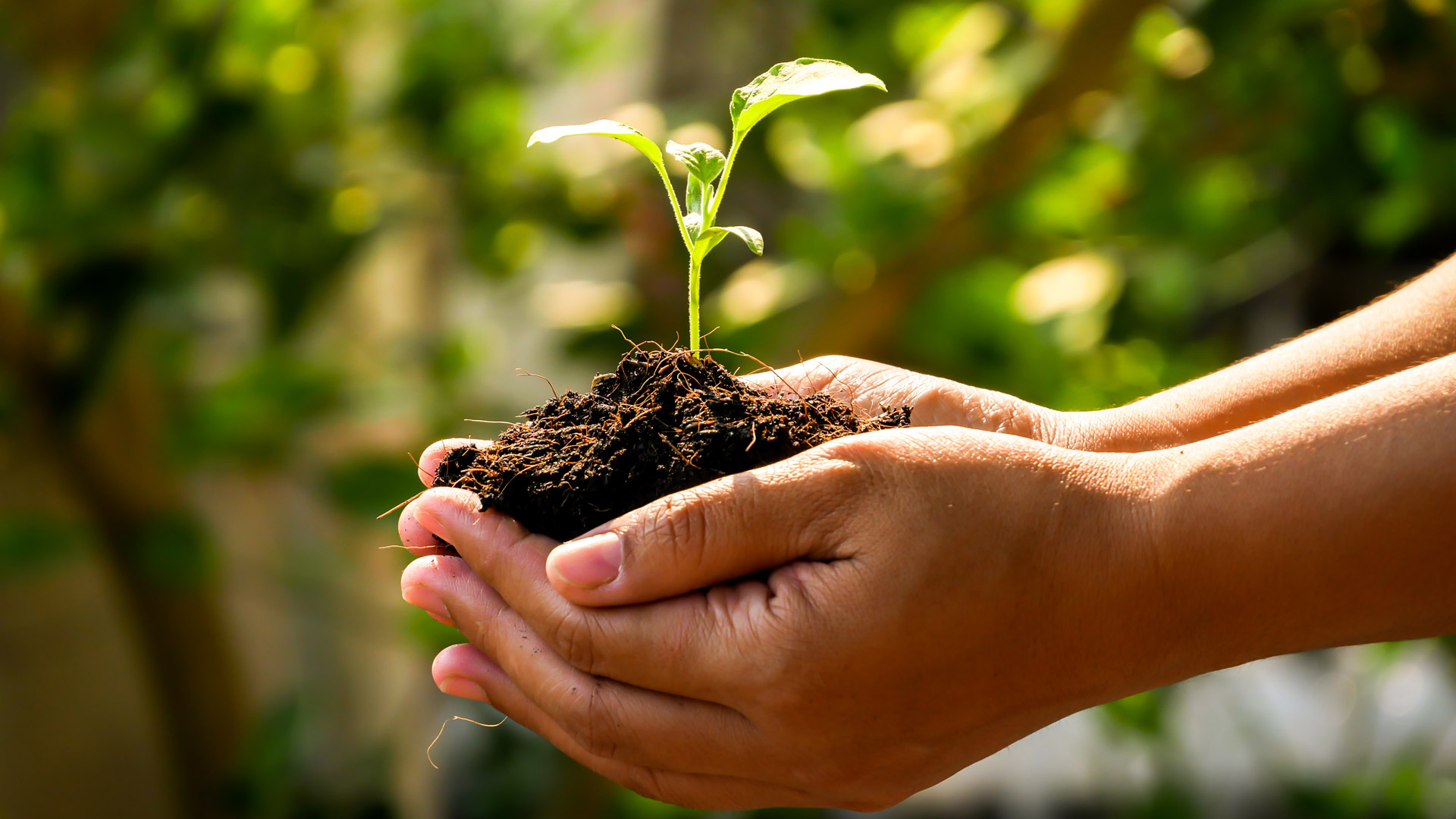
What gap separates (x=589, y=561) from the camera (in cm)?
49

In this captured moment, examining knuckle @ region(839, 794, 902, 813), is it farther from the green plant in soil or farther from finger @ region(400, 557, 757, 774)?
the green plant in soil

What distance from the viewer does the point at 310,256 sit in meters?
1.21

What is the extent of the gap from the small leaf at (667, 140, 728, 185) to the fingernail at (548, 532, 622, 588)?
0.83 ft

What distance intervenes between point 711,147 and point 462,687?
38cm

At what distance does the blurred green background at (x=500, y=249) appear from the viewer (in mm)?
1225

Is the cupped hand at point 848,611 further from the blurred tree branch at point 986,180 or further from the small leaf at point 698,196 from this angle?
the blurred tree branch at point 986,180

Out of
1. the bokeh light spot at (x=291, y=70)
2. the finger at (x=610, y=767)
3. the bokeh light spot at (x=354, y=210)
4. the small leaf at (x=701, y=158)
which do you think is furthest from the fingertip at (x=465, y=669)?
the bokeh light spot at (x=291, y=70)

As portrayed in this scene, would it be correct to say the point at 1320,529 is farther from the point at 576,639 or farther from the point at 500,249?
the point at 500,249

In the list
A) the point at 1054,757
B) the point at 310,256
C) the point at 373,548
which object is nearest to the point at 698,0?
the point at 310,256

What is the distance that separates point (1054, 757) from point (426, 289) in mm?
1623

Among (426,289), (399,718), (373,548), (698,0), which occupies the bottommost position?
(399,718)

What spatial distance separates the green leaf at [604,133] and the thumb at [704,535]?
209 millimetres

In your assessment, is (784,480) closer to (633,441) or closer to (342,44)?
(633,441)

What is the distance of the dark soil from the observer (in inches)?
21.9
